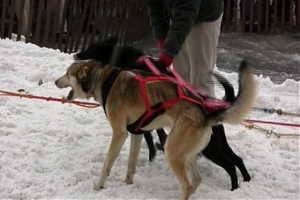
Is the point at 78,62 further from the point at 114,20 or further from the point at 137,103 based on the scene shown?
the point at 114,20

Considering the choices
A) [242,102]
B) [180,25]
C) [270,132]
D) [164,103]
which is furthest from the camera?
[270,132]

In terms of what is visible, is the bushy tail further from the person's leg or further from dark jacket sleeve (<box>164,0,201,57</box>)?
the person's leg

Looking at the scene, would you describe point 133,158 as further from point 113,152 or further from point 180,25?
point 180,25

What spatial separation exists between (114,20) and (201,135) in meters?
7.01

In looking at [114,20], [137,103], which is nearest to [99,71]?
[137,103]

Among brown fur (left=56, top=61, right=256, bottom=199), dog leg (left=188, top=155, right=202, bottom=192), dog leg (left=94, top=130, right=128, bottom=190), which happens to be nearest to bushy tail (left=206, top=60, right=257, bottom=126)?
brown fur (left=56, top=61, right=256, bottom=199)

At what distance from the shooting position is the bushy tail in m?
3.25

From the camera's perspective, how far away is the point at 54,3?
8742mm

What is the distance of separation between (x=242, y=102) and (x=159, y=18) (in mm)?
1318

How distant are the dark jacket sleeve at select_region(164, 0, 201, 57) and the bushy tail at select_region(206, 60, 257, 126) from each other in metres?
0.60

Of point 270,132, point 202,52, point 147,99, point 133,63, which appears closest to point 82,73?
point 133,63

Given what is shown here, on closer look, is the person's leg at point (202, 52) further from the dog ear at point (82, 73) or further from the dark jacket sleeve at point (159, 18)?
the dog ear at point (82, 73)

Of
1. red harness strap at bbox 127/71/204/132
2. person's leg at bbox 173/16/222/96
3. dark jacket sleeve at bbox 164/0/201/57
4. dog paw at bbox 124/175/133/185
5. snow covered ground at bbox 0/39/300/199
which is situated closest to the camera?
red harness strap at bbox 127/71/204/132

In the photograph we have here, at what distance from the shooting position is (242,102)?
130 inches
